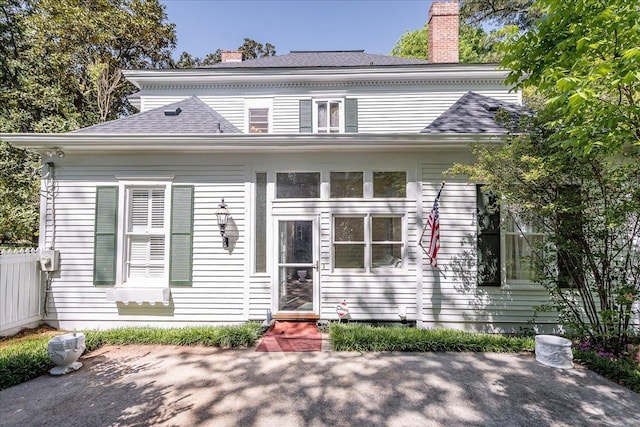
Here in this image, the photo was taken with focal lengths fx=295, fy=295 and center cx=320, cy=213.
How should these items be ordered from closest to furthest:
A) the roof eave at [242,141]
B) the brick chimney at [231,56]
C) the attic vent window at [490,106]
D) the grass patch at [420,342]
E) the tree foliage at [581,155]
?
the tree foliage at [581,155] → the grass patch at [420,342] → the roof eave at [242,141] → the attic vent window at [490,106] → the brick chimney at [231,56]

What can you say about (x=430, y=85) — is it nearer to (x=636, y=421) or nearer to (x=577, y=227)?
(x=577, y=227)

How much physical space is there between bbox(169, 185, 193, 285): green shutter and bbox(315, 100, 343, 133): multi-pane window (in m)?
3.98

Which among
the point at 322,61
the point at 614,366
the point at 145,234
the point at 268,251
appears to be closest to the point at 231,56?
the point at 322,61

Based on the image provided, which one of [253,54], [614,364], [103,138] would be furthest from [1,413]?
[253,54]

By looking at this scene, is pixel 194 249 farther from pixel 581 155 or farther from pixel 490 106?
pixel 490 106

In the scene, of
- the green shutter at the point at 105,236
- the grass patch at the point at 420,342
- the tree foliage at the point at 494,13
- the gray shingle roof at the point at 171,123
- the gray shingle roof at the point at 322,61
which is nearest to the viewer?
the grass patch at the point at 420,342

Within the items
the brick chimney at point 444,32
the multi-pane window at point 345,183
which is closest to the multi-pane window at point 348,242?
the multi-pane window at point 345,183

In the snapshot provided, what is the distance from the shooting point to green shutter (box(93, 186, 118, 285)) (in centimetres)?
520

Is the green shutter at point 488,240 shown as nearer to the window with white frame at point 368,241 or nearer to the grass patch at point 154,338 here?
the window with white frame at point 368,241

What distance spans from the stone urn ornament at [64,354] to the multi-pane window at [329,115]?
6.43 metres

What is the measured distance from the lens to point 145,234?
209 inches

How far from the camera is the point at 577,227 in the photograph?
4086mm

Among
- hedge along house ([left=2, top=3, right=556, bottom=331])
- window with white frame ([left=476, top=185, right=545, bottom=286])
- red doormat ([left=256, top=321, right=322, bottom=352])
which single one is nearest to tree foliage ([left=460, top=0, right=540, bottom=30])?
hedge along house ([left=2, top=3, right=556, bottom=331])

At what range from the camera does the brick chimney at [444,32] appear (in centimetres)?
852
